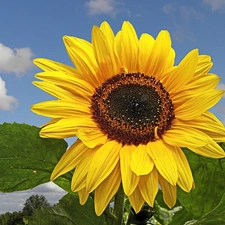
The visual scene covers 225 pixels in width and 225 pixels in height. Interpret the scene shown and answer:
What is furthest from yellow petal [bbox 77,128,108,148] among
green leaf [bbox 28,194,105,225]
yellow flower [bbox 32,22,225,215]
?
green leaf [bbox 28,194,105,225]

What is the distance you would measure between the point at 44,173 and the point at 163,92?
39 cm

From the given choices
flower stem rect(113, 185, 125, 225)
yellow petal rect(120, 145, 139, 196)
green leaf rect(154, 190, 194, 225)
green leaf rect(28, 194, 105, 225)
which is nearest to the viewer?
yellow petal rect(120, 145, 139, 196)

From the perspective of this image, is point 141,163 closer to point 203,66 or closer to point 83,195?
point 83,195

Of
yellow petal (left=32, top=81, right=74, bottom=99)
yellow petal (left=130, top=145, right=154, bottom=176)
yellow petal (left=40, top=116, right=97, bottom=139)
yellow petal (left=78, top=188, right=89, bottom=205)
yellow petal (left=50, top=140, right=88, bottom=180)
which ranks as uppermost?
yellow petal (left=32, top=81, right=74, bottom=99)

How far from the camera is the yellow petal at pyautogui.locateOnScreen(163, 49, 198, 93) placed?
1.34 metres

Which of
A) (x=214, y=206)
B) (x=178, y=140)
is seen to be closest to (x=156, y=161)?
(x=178, y=140)

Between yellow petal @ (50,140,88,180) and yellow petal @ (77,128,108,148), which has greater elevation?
yellow petal @ (77,128,108,148)

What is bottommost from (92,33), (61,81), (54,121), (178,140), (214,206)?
(214,206)

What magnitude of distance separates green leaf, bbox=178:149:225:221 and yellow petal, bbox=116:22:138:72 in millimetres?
288

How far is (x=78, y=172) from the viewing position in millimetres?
1169

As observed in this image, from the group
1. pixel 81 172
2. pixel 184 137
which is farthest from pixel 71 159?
pixel 184 137

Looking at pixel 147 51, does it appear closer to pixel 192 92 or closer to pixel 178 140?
pixel 192 92

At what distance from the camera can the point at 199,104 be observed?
4.25 ft

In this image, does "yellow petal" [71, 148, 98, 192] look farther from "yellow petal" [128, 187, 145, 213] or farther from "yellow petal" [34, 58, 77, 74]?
"yellow petal" [34, 58, 77, 74]
